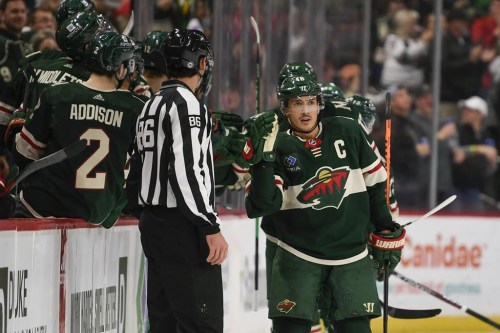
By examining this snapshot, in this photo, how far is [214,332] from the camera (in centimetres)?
377

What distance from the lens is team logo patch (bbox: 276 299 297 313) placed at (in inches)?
178

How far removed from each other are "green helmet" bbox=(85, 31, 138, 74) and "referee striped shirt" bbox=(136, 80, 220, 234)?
543 mm

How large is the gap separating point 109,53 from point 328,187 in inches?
38.8

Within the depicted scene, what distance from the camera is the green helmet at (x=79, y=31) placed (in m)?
4.75

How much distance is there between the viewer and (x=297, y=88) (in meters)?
4.55

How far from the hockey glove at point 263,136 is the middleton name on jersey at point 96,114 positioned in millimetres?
499

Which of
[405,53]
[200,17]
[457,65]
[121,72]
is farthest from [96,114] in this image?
[457,65]

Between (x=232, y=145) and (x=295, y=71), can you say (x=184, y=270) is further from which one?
(x=295, y=71)

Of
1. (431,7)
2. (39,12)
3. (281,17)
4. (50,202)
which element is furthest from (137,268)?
(431,7)


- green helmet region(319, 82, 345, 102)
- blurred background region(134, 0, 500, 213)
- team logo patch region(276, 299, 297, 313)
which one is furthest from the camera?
blurred background region(134, 0, 500, 213)

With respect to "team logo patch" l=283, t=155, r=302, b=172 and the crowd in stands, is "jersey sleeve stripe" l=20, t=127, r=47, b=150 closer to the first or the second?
"team logo patch" l=283, t=155, r=302, b=172

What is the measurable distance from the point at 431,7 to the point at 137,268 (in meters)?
5.61

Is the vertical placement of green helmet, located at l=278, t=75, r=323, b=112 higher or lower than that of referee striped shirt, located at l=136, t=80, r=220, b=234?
higher

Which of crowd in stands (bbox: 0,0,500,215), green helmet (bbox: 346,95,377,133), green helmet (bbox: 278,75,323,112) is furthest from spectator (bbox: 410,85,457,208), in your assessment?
green helmet (bbox: 278,75,323,112)
